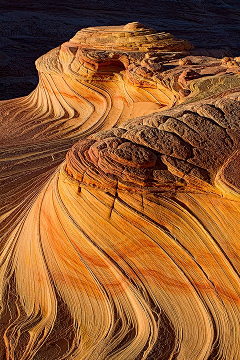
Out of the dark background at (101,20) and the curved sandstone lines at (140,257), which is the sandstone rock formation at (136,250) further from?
the dark background at (101,20)

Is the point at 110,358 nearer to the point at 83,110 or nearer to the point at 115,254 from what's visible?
the point at 115,254

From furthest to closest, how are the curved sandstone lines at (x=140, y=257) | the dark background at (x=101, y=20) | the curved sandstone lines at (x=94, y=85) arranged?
the dark background at (x=101, y=20) → the curved sandstone lines at (x=94, y=85) → the curved sandstone lines at (x=140, y=257)

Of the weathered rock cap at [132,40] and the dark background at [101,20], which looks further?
the dark background at [101,20]

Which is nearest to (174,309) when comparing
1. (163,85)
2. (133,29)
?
(163,85)

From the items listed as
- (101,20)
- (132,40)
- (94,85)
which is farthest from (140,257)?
(101,20)

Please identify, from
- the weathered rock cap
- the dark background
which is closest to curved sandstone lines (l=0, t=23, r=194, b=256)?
the weathered rock cap

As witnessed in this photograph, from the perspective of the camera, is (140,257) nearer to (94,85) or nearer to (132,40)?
(94,85)

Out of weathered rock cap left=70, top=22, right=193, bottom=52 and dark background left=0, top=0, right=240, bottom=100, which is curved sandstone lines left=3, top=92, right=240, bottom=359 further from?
dark background left=0, top=0, right=240, bottom=100

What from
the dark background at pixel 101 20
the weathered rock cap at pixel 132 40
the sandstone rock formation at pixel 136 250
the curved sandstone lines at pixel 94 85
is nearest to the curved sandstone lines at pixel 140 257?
the sandstone rock formation at pixel 136 250

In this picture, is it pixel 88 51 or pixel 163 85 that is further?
pixel 88 51
